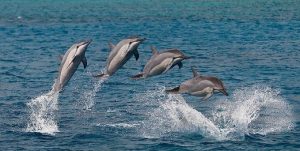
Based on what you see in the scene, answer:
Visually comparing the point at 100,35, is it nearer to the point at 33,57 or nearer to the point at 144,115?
the point at 33,57

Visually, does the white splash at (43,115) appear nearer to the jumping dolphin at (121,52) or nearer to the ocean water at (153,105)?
the ocean water at (153,105)

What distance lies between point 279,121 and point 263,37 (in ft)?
132

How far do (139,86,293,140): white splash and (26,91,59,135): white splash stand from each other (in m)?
3.49

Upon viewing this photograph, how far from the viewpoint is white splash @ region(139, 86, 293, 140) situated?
27.1 m

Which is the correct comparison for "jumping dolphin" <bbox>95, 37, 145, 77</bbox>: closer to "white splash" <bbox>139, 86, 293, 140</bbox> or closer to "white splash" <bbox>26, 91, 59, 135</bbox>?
"white splash" <bbox>26, 91, 59, 135</bbox>

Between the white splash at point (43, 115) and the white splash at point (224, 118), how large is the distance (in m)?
3.49

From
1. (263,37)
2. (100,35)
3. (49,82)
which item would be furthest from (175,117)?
(100,35)

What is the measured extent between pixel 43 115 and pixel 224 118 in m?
7.26

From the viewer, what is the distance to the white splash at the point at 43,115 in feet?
91.3

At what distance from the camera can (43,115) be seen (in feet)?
99.6

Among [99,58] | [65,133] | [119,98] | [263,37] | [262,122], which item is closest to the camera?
[65,133]

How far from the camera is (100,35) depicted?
77.8 metres

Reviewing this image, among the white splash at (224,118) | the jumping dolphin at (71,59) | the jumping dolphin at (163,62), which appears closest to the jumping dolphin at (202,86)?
the jumping dolphin at (163,62)

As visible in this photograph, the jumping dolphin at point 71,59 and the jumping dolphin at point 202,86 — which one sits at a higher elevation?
the jumping dolphin at point 202,86
